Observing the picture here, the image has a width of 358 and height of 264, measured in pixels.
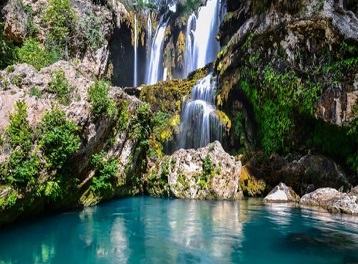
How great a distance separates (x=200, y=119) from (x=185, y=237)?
15945 mm

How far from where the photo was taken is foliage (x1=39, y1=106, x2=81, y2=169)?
10570 mm

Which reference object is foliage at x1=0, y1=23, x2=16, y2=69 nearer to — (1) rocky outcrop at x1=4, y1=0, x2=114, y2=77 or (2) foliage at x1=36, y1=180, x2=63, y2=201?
(1) rocky outcrop at x1=4, y1=0, x2=114, y2=77

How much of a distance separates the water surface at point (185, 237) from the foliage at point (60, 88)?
4670 millimetres

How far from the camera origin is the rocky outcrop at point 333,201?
13.4m

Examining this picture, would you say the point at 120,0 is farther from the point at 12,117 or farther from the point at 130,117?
the point at 12,117

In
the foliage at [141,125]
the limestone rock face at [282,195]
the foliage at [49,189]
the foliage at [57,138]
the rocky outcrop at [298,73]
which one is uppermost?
the rocky outcrop at [298,73]

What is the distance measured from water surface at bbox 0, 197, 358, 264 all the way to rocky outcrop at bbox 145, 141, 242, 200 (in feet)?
12.3

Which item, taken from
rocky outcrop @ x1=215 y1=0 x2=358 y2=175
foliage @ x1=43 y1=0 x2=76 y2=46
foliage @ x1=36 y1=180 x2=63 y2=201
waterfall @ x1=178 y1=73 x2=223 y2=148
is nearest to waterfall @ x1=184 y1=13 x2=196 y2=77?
waterfall @ x1=178 y1=73 x2=223 y2=148

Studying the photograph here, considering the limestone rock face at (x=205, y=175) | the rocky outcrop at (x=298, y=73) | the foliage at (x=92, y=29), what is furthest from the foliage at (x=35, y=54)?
the rocky outcrop at (x=298, y=73)

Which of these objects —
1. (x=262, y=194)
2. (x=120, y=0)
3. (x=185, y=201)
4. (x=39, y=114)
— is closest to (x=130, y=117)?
A: (x=185, y=201)

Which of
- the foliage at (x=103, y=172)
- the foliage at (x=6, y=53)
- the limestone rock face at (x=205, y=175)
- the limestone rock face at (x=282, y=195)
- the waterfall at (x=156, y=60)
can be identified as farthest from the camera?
the waterfall at (x=156, y=60)

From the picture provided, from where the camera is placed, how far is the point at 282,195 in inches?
672

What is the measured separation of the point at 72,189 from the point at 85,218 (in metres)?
1.44

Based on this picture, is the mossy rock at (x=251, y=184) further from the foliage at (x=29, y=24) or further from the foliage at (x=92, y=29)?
the foliage at (x=29, y=24)
